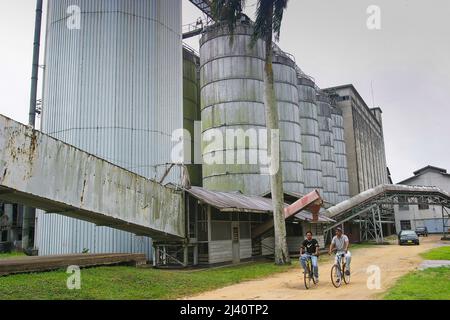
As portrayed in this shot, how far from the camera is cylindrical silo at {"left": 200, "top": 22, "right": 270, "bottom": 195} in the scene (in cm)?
3422

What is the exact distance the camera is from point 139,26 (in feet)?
84.6

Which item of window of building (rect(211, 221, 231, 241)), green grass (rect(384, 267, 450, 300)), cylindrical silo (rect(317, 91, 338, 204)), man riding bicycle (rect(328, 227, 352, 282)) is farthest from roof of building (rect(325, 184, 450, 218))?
man riding bicycle (rect(328, 227, 352, 282))

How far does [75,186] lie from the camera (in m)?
13.9

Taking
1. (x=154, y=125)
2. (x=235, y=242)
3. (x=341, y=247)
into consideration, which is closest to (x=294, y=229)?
(x=235, y=242)

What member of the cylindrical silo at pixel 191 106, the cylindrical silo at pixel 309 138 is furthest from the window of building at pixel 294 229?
the cylindrical silo at pixel 309 138

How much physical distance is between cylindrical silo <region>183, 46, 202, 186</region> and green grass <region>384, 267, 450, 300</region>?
24.6 metres

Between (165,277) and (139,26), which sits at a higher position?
(139,26)

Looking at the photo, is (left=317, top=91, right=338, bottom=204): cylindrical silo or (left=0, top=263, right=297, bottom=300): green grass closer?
(left=0, top=263, right=297, bottom=300): green grass

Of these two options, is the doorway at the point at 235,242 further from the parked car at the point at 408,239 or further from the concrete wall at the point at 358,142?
the concrete wall at the point at 358,142

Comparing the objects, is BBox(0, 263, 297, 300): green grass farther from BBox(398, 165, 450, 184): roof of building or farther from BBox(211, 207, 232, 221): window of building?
BBox(398, 165, 450, 184): roof of building
